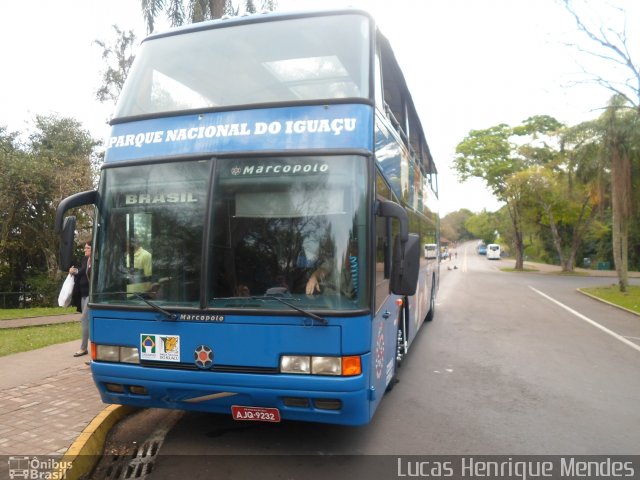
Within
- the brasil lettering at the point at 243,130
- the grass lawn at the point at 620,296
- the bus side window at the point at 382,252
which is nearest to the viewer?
the brasil lettering at the point at 243,130

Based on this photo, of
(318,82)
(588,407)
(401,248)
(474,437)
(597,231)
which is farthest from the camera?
(597,231)

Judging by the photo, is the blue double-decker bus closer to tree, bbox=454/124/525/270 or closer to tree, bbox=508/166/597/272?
tree, bbox=508/166/597/272

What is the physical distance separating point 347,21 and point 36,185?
1754cm

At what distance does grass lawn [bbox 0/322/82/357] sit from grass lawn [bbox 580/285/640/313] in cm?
1524

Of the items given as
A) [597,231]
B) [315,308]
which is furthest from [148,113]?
A: [597,231]

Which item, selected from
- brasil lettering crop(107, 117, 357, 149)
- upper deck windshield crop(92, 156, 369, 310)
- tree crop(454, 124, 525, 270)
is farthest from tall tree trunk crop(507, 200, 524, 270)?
upper deck windshield crop(92, 156, 369, 310)

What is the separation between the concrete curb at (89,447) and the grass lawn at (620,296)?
1503cm

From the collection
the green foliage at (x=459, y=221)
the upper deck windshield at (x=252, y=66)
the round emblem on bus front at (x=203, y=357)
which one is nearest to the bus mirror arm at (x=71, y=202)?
the upper deck windshield at (x=252, y=66)

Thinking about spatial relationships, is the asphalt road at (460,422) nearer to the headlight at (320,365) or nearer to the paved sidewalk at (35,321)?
the headlight at (320,365)

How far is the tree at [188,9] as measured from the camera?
1360cm

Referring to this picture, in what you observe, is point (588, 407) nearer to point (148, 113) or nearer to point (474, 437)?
point (474, 437)

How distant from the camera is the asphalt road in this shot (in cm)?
423

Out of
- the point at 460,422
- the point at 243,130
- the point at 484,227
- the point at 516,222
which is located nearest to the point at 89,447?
the point at 243,130

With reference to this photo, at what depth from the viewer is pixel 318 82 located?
4379 millimetres
